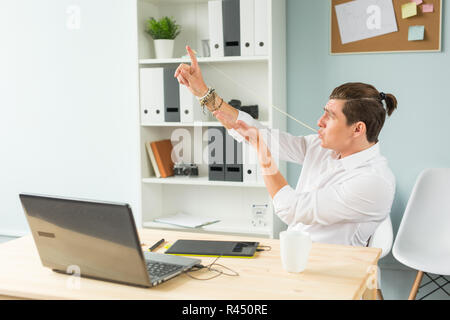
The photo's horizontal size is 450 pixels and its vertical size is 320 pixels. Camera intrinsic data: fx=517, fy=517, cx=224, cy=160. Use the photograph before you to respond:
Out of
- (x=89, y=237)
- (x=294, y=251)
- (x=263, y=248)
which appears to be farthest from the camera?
(x=263, y=248)

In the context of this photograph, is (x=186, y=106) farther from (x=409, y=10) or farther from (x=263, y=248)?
(x=263, y=248)

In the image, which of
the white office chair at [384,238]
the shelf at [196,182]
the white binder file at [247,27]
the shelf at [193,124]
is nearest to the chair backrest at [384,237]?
the white office chair at [384,238]

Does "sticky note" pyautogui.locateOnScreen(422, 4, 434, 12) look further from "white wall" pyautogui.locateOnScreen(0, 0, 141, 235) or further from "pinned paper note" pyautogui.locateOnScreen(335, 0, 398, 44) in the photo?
"white wall" pyautogui.locateOnScreen(0, 0, 141, 235)

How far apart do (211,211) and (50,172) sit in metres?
1.23

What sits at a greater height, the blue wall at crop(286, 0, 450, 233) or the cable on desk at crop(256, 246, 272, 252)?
the blue wall at crop(286, 0, 450, 233)

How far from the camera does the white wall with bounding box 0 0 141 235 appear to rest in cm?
342

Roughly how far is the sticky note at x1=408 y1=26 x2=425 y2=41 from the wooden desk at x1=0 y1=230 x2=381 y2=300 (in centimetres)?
159

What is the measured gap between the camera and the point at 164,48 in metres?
3.04

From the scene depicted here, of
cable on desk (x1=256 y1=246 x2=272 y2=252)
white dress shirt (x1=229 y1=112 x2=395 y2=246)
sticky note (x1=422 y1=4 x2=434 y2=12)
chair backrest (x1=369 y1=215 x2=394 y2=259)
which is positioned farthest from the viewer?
sticky note (x1=422 y1=4 x2=434 y2=12)

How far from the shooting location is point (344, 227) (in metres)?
1.88

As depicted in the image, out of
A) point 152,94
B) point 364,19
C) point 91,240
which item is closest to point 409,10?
point 364,19

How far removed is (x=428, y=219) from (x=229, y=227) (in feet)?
3.53

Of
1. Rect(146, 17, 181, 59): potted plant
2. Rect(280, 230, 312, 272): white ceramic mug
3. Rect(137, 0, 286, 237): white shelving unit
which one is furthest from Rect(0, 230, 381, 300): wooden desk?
Rect(146, 17, 181, 59): potted plant
